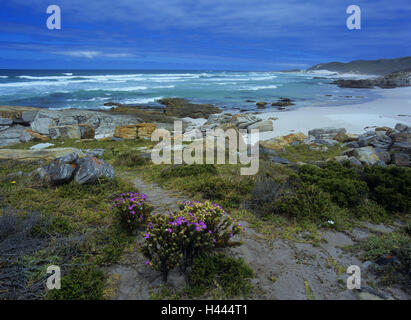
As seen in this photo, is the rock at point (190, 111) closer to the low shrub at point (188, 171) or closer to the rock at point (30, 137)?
the rock at point (30, 137)

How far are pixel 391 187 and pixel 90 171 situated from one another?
26.8ft

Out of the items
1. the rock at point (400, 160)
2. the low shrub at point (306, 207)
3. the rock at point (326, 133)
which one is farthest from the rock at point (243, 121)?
the low shrub at point (306, 207)

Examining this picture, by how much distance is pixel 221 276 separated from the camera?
3.83m

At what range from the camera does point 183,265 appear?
157 inches

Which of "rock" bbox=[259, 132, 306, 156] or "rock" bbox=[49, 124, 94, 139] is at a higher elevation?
"rock" bbox=[49, 124, 94, 139]

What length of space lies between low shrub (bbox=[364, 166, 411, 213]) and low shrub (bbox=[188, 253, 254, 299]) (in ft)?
15.4

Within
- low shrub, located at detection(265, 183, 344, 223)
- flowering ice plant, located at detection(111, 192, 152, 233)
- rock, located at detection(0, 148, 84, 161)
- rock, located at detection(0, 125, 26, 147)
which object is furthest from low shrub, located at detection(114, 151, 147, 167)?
rock, located at detection(0, 125, 26, 147)

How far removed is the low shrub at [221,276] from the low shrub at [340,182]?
383 centimetres

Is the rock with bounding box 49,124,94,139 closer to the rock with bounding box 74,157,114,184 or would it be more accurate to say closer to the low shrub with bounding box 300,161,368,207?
the rock with bounding box 74,157,114,184

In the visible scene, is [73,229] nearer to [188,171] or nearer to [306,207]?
[188,171]

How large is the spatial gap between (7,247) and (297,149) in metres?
13.6

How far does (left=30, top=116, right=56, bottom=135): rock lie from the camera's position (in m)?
19.5
